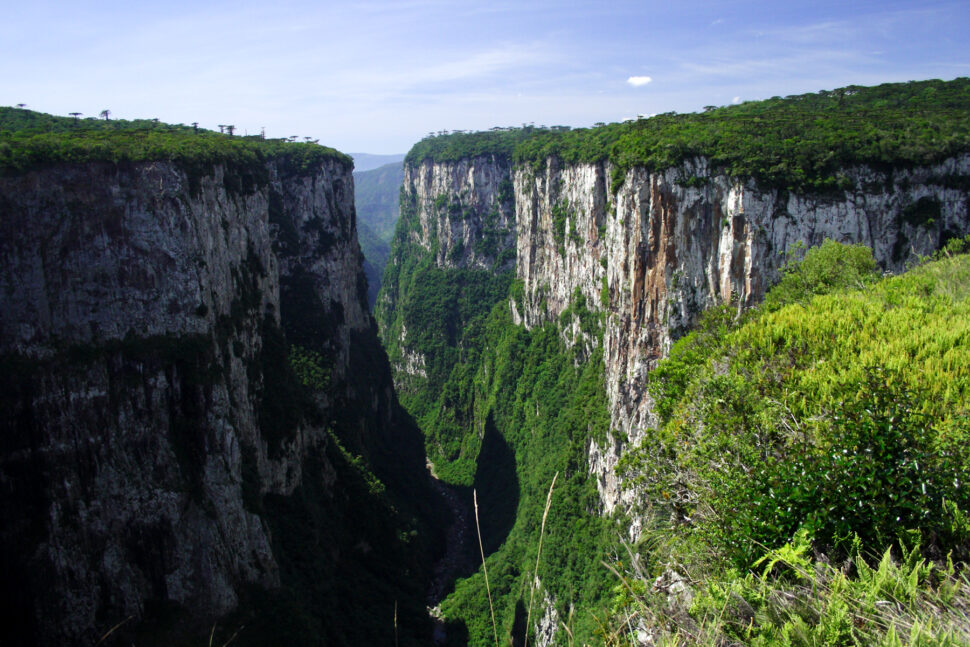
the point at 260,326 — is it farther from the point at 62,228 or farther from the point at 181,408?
the point at 62,228

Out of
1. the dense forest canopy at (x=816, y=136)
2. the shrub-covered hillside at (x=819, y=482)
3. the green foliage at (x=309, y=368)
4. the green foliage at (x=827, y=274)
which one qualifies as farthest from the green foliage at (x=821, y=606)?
the green foliage at (x=309, y=368)

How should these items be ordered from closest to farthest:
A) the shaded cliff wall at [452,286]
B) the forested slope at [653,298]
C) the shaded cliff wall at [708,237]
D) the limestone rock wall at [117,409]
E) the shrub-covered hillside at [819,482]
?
1. the shrub-covered hillside at [819,482]
2. the forested slope at [653,298]
3. the limestone rock wall at [117,409]
4. the shaded cliff wall at [708,237]
5. the shaded cliff wall at [452,286]

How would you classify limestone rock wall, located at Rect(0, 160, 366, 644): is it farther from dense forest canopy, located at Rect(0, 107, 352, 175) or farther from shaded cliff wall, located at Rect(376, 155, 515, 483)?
shaded cliff wall, located at Rect(376, 155, 515, 483)

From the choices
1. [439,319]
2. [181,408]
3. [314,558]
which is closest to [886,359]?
[181,408]

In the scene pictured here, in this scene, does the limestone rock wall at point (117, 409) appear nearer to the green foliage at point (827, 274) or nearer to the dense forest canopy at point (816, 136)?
the green foliage at point (827, 274)

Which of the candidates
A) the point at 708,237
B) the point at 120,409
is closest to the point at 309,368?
the point at 120,409
